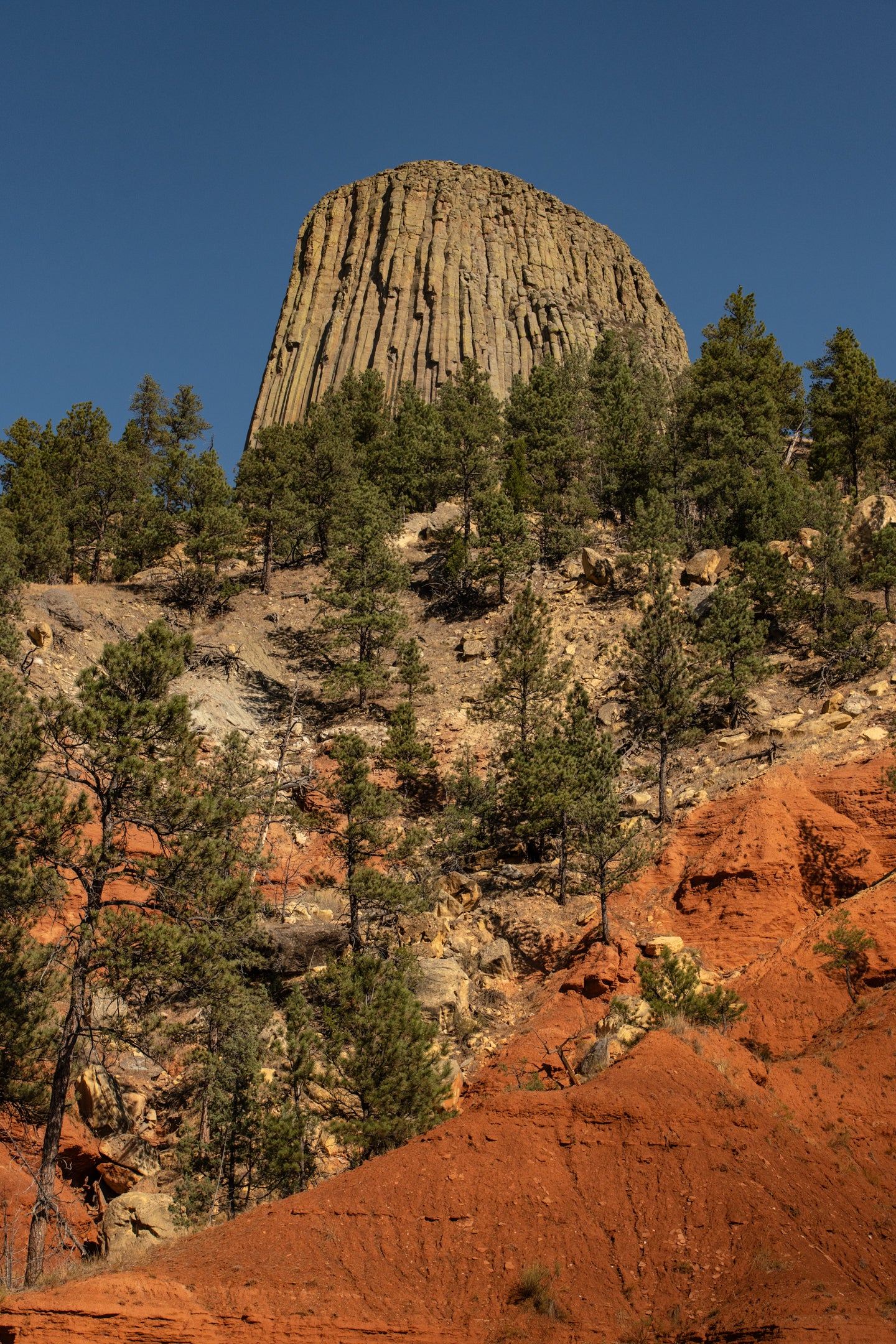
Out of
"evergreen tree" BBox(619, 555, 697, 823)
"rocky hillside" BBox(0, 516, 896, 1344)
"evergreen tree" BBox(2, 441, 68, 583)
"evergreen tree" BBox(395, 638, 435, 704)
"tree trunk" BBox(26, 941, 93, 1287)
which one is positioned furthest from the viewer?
"evergreen tree" BBox(2, 441, 68, 583)

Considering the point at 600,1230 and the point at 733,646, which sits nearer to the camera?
the point at 600,1230

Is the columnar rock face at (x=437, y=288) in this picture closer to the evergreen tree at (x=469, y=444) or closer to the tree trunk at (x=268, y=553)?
the evergreen tree at (x=469, y=444)

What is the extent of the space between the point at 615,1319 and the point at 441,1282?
77.9 inches

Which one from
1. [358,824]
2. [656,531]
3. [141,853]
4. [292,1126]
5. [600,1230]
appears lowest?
[600,1230]

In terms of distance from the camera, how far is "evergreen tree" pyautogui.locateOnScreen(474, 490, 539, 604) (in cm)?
3619

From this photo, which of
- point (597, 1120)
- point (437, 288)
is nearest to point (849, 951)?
point (597, 1120)

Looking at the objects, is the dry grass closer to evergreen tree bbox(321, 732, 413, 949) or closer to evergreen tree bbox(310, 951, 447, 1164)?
evergreen tree bbox(310, 951, 447, 1164)

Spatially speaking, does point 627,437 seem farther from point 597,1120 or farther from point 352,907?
point 597,1120

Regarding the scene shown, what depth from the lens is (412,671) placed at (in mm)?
31734

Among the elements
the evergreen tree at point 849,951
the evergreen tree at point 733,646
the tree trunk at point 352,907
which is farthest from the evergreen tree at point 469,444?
the evergreen tree at point 849,951

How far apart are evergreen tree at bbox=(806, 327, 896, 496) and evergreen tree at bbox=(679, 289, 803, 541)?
233 cm

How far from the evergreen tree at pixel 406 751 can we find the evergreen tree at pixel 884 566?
1714 centimetres

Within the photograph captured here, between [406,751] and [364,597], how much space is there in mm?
6985

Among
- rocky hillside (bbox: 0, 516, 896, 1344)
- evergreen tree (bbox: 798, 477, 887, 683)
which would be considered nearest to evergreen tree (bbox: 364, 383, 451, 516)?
rocky hillside (bbox: 0, 516, 896, 1344)
